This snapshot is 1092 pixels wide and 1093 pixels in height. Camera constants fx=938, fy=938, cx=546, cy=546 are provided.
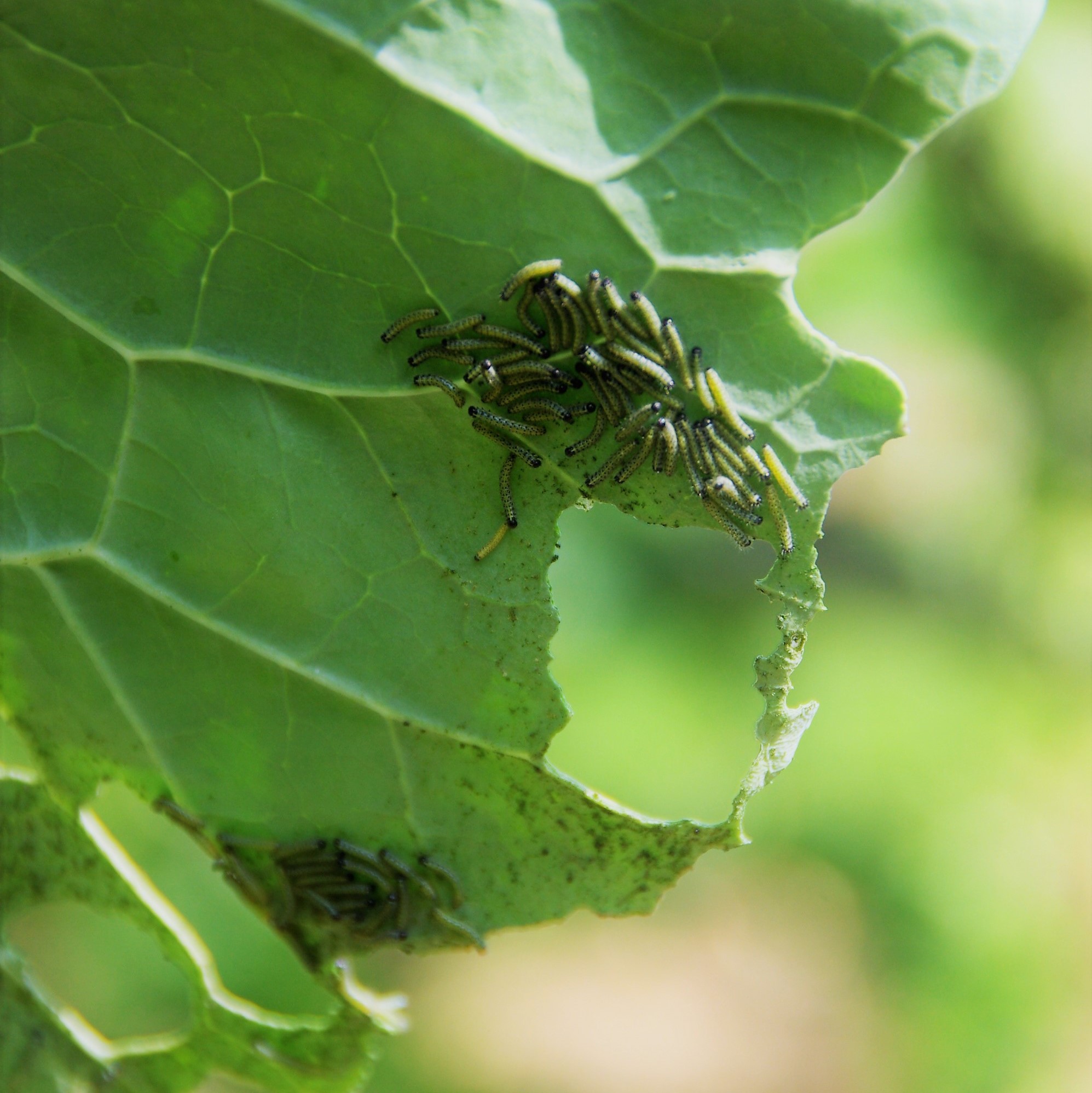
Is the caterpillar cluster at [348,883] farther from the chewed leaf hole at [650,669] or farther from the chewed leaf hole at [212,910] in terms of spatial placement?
the chewed leaf hole at [650,669]

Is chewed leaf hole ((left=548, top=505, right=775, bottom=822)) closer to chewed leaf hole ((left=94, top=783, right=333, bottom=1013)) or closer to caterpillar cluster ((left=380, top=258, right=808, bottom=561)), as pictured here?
chewed leaf hole ((left=94, top=783, right=333, bottom=1013))

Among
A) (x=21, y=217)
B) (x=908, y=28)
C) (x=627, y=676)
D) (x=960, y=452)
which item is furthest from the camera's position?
(x=960, y=452)

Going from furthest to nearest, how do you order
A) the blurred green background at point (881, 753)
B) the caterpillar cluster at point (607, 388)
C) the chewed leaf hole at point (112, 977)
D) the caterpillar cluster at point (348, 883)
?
1. the blurred green background at point (881, 753)
2. the chewed leaf hole at point (112, 977)
3. the caterpillar cluster at point (348, 883)
4. the caterpillar cluster at point (607, 388)

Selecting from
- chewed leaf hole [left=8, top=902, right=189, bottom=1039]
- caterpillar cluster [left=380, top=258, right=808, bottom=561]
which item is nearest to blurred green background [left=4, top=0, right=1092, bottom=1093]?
chewed leaf hole [left=8, top=902, right=189, bottom=1039]

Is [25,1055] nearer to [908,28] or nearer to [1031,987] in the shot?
[908,28]

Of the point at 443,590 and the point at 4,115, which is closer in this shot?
the point at 4,115

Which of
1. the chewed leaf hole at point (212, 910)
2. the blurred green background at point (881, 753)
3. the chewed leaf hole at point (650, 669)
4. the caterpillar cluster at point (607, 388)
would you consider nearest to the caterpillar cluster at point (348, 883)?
the caterpillar cluster at point (607, 388)

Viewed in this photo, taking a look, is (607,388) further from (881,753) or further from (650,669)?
(881,753)

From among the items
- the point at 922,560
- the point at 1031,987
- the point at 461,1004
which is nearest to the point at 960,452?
the point at 922,560
